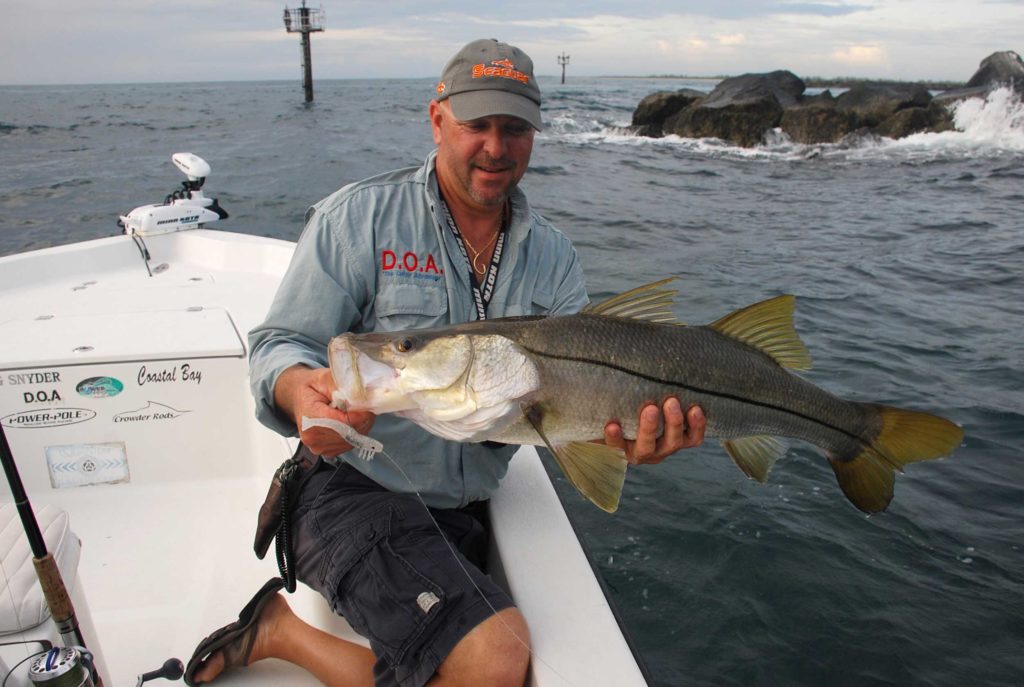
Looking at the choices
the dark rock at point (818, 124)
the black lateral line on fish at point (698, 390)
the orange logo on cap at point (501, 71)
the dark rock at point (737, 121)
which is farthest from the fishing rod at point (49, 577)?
the dark rock at point (818, 124)

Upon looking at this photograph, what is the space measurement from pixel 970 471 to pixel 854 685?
2464mm

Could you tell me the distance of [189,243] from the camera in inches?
235

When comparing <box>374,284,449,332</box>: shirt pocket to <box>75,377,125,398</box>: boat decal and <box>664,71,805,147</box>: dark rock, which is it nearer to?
<box>75,377,125,398</box>: boat decal

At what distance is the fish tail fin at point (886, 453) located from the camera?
2.45m

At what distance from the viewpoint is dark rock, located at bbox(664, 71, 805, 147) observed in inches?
1085

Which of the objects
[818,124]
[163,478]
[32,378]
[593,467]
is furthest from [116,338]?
[818,124]

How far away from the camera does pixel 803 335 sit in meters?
7.73

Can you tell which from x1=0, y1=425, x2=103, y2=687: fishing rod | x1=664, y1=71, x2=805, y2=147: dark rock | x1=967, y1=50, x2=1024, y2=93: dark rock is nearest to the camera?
x1=0, y1=425, x2=103, y2=687: fishing rod

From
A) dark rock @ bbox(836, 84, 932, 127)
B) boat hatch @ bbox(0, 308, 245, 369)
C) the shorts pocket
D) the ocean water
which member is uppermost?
dark rock @ bbox(836, 84, 932, 127)

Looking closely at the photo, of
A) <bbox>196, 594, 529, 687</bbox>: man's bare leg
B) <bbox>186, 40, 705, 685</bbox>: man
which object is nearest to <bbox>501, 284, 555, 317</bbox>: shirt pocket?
<bbox>186, 40, 705, 685</bbox>: man

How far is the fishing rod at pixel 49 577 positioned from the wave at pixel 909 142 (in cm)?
2429

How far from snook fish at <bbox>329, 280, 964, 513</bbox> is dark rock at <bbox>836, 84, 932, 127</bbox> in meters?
29.0

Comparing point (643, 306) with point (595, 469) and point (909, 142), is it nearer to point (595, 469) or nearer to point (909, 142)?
point (595, 469)

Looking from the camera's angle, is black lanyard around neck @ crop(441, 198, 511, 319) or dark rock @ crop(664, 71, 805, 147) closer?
black lanyard around neck @ crop(441, 198, 511, 319)
